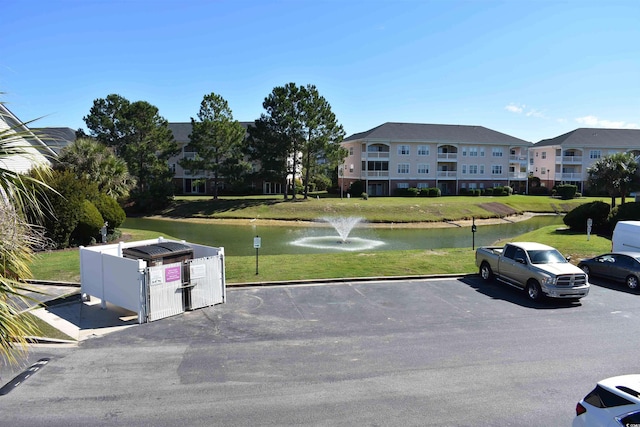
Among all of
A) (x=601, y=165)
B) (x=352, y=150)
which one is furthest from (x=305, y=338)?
(x=352, y=150)

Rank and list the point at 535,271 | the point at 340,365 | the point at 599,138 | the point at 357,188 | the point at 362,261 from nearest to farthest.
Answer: the point at 340,365 → the point at 535,271 → the point at 362,261 → the point at 357,188 → the point at 599,138

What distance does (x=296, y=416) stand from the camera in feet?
26.7

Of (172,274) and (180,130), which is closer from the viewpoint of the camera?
(172,274)

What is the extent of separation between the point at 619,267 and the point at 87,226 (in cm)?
2668

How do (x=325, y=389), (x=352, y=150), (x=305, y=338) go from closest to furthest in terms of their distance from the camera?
(x=325, y=389) < (x=305, y=338) < (x=352, y=150)

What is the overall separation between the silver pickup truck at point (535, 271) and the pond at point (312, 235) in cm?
1279

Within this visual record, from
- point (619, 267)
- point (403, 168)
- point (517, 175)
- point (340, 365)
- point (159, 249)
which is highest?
point (403, 168)

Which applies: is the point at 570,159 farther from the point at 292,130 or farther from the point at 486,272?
the point at 486,272

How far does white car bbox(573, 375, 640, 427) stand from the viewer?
560cm

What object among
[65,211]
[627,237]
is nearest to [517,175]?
[627,237]

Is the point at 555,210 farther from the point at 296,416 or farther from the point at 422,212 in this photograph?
the point at 296,416

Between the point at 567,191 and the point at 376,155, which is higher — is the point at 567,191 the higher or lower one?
the lower one

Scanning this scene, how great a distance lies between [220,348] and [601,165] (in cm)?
3702

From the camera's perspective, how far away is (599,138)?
83.1m
